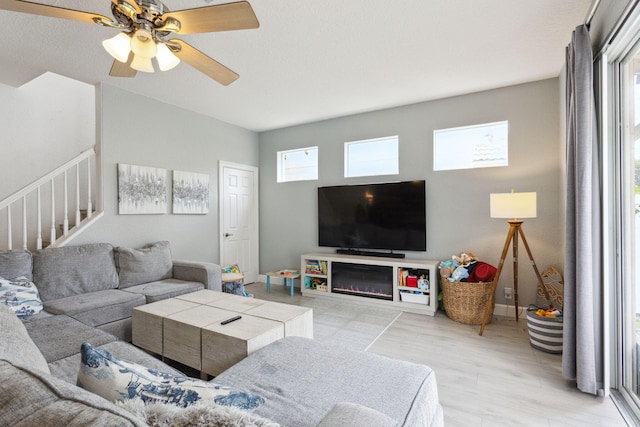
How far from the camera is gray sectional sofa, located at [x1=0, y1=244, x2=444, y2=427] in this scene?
22.6 inches

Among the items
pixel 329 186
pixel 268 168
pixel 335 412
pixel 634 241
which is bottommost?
pixel 335 412

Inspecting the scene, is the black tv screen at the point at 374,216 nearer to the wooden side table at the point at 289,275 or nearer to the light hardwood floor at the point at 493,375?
the wooden side table at the point at 289,275

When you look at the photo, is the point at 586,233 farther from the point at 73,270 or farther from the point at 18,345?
the point at 73,270

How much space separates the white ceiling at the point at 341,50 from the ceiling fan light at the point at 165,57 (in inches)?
20.0

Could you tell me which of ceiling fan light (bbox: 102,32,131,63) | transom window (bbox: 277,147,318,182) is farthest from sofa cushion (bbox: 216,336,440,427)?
transom window (bbox: 277,147,318,182)

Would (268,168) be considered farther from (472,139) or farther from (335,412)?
(335,412)

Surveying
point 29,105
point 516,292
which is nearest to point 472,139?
point 516,292

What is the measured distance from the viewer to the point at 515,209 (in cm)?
286

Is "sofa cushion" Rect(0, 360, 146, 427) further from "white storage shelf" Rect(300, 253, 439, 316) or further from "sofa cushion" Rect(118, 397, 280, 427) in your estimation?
"white storage shelf" Rect(300, 253, 439, 316)

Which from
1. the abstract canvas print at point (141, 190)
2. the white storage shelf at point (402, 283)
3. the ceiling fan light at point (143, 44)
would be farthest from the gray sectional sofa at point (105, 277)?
the ceiling fan light at point (143, 44)

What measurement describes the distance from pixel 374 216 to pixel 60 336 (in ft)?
11.0

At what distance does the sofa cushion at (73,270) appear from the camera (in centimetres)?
274

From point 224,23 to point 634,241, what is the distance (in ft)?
8.88

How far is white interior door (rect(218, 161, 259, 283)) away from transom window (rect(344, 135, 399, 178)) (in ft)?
5.73
